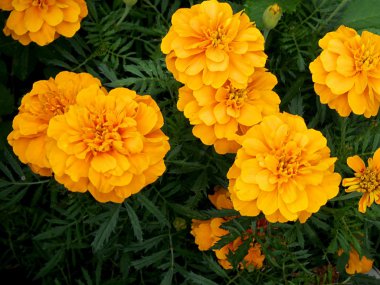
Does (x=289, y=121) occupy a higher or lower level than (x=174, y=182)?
higher

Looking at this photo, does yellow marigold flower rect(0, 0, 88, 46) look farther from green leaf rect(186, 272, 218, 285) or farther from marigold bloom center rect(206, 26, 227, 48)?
green leaf rect(186, 272, 218, 285)

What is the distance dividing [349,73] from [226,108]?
248mm

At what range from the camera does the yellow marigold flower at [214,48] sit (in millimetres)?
926

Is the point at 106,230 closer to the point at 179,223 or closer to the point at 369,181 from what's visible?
the point at 179,223

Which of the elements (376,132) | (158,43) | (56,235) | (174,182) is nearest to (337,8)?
(376,132)

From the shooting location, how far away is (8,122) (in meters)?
1.32

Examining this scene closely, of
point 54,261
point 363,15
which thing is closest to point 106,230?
point 54,261

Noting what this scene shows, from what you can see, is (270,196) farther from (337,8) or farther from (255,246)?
(337,8)

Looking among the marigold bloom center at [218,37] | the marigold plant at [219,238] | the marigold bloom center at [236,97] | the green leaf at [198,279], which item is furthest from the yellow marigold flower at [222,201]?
the marigold bloom center at [218,37]

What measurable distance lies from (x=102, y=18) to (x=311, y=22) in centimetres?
54

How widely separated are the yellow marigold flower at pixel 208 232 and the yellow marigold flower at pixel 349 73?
0.36 meters

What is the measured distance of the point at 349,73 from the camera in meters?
0.98

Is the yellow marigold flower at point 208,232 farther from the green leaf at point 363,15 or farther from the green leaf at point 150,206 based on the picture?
the green leaf at point 363,15

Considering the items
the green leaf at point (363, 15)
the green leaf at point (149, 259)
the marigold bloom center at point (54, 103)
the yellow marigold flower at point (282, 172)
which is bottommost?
the green leaf at point (149, 259)
